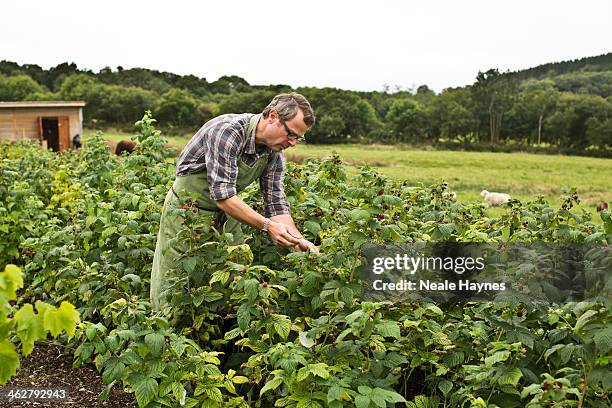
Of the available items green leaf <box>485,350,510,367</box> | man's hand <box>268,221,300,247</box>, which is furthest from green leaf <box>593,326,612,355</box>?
man's hand <box>268,221,300,247</box>

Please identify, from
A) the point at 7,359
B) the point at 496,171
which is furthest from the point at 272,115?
the point at 496,171

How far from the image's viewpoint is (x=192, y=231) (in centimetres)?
377

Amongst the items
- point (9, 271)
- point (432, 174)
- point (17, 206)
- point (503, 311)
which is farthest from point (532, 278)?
point (432, 174)

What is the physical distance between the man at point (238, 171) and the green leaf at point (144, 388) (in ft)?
2.35

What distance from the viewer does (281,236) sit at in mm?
4055

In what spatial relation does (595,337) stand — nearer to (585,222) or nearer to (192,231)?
(585,222)

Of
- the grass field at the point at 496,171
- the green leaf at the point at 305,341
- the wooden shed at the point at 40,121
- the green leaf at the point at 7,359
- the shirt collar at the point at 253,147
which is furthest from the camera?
the wooden shed at the point at 40,121

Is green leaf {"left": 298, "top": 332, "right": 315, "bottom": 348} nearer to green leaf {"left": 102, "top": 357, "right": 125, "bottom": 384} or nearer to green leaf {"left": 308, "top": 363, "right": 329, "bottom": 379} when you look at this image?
green leaf {"left": 308, "top": 363, "right": 329, "bottom": 379}

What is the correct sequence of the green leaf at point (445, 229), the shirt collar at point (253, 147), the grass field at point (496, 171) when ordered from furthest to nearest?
1. the grass field at point (496, 171)
2. the shirt collar at point (253, 147)
3. the green leaf at point (445, 229)

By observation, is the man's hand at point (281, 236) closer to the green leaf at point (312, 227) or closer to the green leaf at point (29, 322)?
the green leaf at point (312, 227)

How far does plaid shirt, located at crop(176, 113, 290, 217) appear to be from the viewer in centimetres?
403

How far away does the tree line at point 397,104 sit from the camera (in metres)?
26.3

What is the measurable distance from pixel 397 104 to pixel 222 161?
39.4 metres

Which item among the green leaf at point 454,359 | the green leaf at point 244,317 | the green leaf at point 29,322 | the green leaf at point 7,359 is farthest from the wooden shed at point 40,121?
the green leaf at point 29,322
